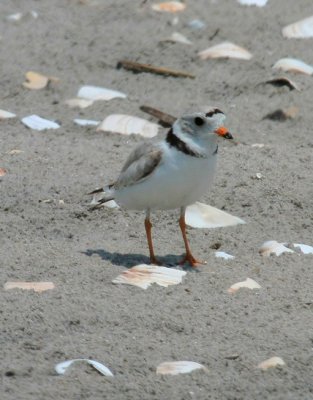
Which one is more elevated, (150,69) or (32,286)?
(32,286)

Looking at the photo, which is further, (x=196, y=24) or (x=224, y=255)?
(x=196, y=24)

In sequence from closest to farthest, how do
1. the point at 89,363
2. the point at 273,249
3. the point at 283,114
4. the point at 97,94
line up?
1. the point at 89,363
2. the point at 273,249
3. the point at 283,114
4. the point at 97,94

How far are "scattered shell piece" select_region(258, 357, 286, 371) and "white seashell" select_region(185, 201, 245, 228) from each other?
159 cm

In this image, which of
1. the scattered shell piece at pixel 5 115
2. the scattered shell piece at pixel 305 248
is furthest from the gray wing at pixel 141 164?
the scattered shell piece at pixel 5 115

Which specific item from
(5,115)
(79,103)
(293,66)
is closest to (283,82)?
(293,66)

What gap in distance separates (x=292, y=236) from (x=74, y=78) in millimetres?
2952

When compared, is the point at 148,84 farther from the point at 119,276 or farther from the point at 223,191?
the point at 119,276

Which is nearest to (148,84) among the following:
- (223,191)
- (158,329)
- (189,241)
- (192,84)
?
(192,84)

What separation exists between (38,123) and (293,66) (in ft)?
6.67

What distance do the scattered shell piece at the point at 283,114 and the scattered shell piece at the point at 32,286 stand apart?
2.98 metres

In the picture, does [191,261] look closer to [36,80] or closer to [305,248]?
[305,248]

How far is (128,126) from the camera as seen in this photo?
6.89 metres

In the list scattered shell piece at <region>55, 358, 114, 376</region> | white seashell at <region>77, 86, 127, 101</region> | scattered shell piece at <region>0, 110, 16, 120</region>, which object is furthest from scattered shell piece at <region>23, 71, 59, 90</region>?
scattered shell piece at <region>55, 358, 114, 376</region>

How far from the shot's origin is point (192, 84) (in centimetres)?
779
